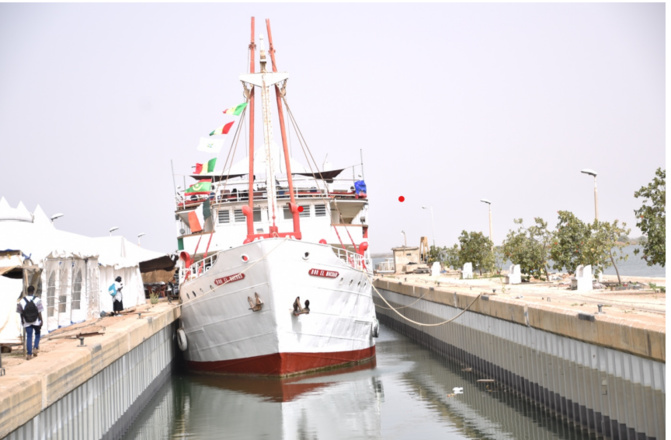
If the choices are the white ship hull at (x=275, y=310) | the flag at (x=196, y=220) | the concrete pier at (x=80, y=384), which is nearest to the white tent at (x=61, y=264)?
the concrete pier at (x=80, y=384)

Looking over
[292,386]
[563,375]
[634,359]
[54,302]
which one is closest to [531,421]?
[563,375]

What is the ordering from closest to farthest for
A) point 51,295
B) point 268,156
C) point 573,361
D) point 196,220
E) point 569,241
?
point 573,361, point 51,295, point 268,156, point 196,220, point 569,241

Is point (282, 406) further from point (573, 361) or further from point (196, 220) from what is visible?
point (196, 220)

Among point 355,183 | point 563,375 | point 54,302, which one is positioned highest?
point 355,183

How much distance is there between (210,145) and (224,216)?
4.41 m

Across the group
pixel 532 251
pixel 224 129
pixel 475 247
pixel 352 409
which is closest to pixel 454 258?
pixel 475 247

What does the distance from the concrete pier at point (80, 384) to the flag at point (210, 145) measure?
6.47 meters

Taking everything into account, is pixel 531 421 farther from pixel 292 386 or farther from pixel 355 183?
pixel 355 183

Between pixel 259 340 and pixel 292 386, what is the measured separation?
182cm

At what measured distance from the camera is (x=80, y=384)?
13562 mm

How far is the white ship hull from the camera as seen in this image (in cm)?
2369

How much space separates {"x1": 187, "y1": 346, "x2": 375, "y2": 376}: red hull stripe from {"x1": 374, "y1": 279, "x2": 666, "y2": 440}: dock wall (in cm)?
433

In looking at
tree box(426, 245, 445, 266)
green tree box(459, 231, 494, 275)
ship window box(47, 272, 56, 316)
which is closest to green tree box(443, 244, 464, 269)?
green tree box(459, 231, 494, 275)

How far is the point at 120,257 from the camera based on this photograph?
2978 centimetres
